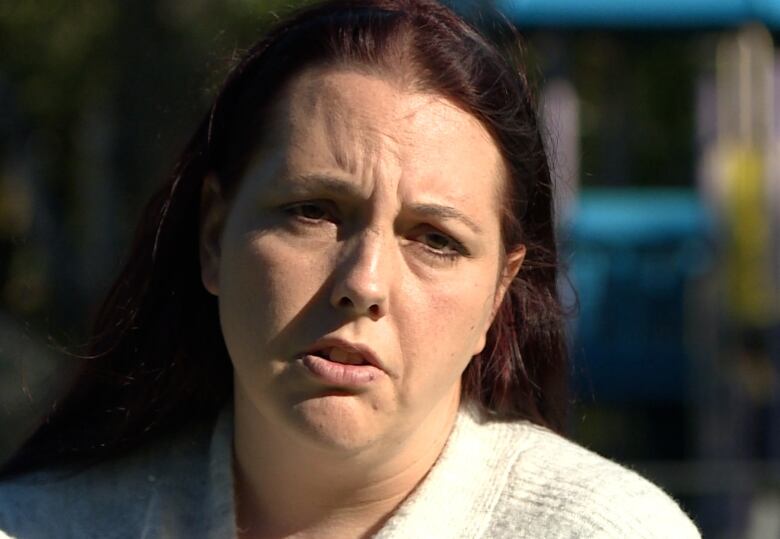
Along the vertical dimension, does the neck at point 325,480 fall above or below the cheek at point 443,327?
below

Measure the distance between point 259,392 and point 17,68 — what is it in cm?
412

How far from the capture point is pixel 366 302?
1930mm

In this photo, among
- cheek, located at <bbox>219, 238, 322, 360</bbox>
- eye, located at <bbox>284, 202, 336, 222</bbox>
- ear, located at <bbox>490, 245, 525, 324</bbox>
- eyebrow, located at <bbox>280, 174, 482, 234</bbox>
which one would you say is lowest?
ear, located at <bbox>490, 245, 525, 324</bbox>

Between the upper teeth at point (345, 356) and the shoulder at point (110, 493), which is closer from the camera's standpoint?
the upper teeth at point (345, 356)

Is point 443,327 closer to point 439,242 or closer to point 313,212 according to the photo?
point 439,242

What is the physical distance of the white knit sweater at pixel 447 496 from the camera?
2.08 m

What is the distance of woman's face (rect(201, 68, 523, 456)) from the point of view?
6.45ft

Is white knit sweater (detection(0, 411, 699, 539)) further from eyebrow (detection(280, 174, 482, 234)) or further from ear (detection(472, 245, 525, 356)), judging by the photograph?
eyebrow (detection(280, 174, 482, 234))

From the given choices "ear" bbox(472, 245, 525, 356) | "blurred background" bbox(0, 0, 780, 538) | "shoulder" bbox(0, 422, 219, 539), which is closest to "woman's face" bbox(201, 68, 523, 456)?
"ear" bbox(472, 245, 525, 356)

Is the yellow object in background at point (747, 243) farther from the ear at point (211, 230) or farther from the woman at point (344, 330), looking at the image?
the ear at point (211, 230)

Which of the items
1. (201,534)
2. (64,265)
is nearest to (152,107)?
(64,265)

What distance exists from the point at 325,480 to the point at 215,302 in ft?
1.33

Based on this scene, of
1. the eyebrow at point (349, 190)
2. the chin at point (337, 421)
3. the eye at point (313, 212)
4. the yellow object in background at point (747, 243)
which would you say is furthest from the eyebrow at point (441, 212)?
the yellow object in background at point (747, 243)

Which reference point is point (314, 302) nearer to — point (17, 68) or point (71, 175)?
point (17, 68)
